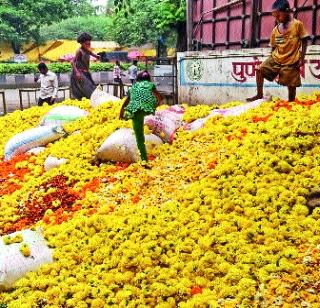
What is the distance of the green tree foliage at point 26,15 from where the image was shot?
3300cm

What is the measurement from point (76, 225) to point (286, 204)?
2.12 m

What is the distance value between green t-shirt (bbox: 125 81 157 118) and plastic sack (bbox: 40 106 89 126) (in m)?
2.99

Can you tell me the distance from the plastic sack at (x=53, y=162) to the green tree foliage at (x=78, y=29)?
41913 mm

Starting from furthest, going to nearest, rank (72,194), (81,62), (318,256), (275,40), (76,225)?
(81,62), (275,40), (72,194), (76,225), (318,256)

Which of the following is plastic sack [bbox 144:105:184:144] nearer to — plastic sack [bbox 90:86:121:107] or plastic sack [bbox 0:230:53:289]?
plastic sack [bbox 90:86:121:107]

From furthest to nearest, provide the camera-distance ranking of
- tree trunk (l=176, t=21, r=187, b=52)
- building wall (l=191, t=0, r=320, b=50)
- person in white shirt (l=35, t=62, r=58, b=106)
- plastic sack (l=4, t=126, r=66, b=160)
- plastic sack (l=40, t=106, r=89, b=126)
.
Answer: tree trunk (l=176, t=21, r=187, b=52) < person in white shirt (l=35, t=62, r=58, b=106) < plastic sack (l=40, t=106, r=89, b=126) < building wall (l=191, t=0, r=320, b=50) < plastic sack (l=4, t=126, r=66, b=160)

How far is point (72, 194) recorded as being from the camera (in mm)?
6574

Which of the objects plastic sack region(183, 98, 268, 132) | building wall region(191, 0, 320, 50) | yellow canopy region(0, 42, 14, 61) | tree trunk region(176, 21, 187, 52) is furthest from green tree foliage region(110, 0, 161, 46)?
plastic sack region(183, 98, 268, 132)

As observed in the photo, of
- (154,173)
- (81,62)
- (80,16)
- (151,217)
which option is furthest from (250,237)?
(80,16)

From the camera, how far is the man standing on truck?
7.64 m

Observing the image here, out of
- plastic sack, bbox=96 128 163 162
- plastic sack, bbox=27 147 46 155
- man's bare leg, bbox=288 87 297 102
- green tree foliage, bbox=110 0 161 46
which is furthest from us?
green tree foliage, bbox=110 0 161 46

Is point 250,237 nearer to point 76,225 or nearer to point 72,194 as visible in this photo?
point 76,225

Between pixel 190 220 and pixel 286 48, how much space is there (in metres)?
3.84

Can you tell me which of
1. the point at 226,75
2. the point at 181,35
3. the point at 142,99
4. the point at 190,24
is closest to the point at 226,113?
the point at 142,99
